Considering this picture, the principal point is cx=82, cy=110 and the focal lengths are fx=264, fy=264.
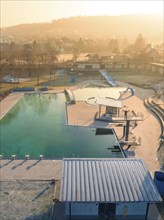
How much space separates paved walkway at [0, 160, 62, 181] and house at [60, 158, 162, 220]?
2.99 meters

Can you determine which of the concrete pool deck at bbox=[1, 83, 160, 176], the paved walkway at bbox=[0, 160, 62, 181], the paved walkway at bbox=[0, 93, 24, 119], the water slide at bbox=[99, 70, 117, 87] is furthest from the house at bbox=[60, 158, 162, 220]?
the water slide at bbox=[99, 70, 117, 87]

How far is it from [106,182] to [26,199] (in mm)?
3861

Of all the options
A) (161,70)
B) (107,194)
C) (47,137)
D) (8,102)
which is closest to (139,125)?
(47,137)

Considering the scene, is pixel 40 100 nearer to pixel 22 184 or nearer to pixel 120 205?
pixel 22 184

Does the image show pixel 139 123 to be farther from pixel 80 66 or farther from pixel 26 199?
→ pixel 80 66

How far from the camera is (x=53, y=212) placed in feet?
35.6

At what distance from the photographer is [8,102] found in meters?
28.5

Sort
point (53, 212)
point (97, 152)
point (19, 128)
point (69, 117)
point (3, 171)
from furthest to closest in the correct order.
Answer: point (69, 117)
point (19, 128)
point (97, 152)
point (3, 171)
point (53, 212)

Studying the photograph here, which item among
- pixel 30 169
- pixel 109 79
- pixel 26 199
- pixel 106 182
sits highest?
pixel 109 79

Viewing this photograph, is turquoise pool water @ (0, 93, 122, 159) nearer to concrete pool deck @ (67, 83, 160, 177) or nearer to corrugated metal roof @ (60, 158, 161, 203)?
concrete pool deck @ (67, 83, 160, 177)

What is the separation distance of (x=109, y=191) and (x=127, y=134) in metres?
8.51

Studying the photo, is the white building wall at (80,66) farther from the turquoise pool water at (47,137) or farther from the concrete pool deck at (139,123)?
the turquoise pool water at (47,137)

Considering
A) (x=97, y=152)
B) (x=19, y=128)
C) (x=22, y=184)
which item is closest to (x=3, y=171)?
(x=22, y=184)

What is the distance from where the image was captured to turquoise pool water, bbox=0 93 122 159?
684 inches
